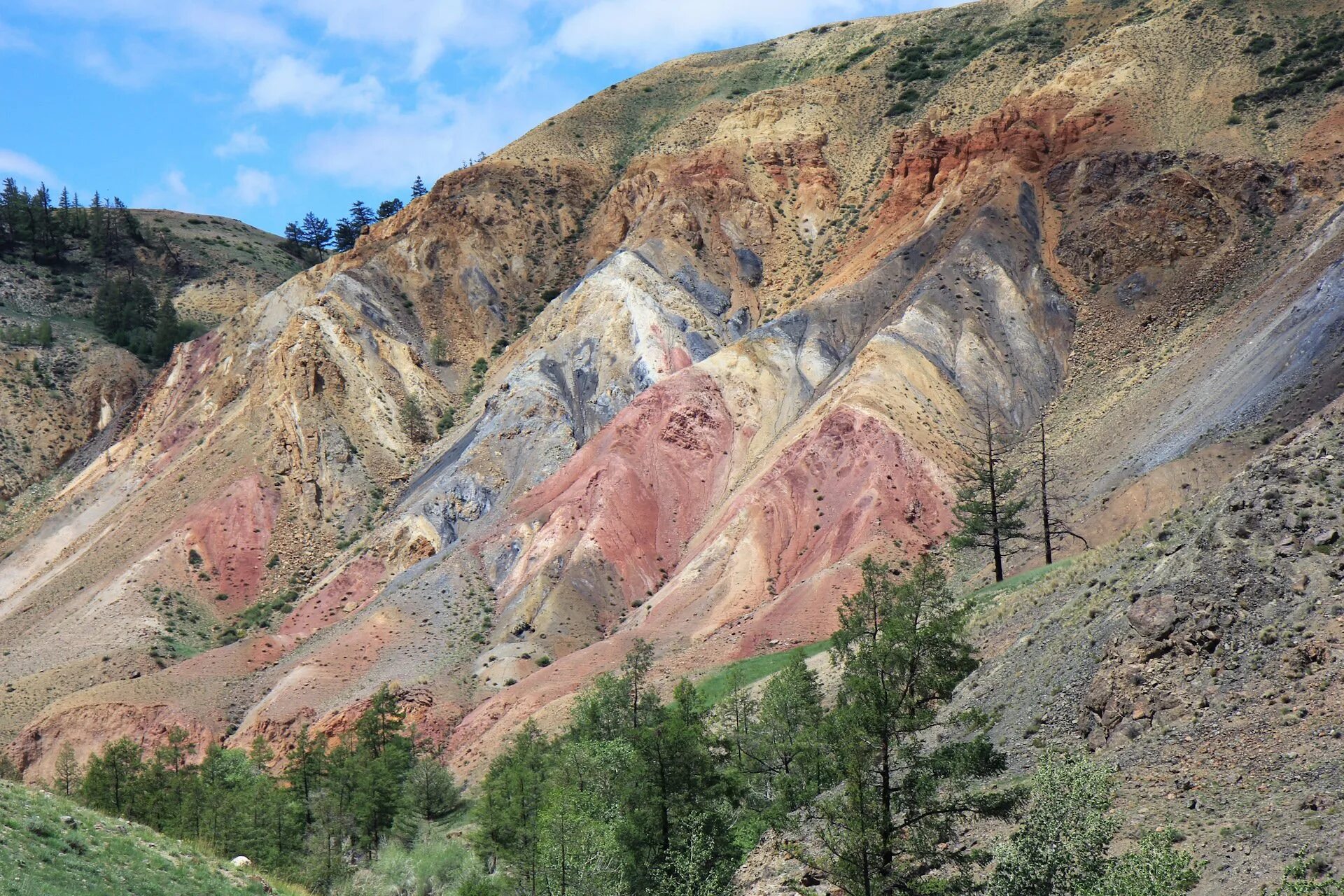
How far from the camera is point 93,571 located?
78.1 metres

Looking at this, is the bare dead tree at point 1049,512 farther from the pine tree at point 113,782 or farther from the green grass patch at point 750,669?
the pine tree at point 113,782

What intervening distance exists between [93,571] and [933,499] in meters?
51.0

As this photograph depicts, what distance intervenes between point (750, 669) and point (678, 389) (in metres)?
28.0

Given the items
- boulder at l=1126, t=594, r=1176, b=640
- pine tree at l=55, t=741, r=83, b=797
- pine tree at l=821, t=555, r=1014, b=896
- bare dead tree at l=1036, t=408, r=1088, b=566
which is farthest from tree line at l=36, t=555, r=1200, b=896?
bare dead tree at l=1036, t=408, r=1088, b=566

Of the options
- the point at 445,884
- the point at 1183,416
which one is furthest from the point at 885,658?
the point at 1183,416

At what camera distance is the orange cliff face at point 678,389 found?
62031 millimetres

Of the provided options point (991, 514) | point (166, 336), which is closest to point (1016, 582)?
point (991, 514)

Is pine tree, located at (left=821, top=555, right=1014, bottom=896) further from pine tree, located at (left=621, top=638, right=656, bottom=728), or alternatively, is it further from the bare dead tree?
the bare dead tree

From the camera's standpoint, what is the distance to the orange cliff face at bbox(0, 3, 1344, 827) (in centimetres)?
6203

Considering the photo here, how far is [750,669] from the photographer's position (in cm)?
5303

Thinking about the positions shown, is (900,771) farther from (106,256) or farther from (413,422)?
(106,256)

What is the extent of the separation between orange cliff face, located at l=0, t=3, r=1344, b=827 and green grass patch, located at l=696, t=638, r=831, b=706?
1.83 meters

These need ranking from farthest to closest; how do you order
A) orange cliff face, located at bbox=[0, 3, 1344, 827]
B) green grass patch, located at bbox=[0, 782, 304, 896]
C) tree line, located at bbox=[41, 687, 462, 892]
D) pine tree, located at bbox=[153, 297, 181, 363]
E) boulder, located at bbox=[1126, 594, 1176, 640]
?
pine tree, located at bbox=[153, 297, 181, 363], orange cliff face, located at bbox=[0, 3, 1344, 827], tree line, located at bbox=[41, 687, 462, 892], boulder, located at bbox=[1126, 594, 1176, 640], green grass patch, located at bbox=[0, 782, 304, 896]

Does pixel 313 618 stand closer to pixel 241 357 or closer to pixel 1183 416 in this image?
pixel 241 357
